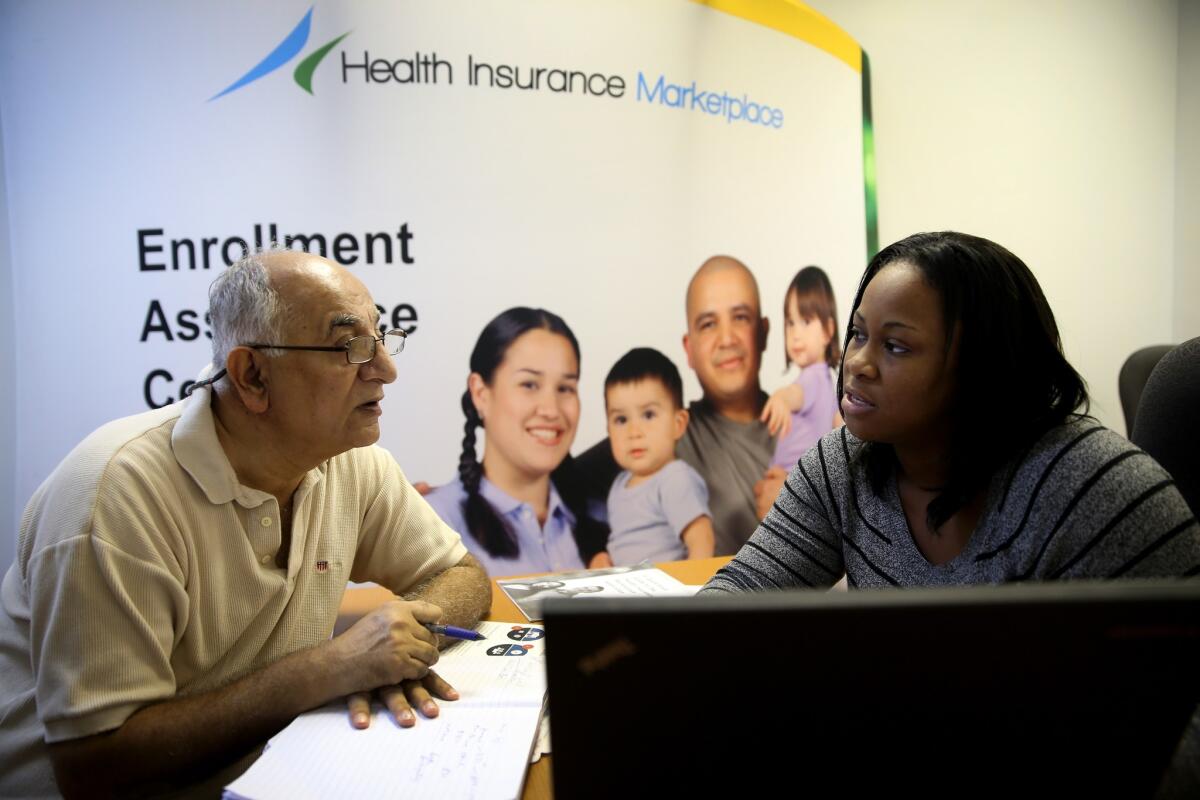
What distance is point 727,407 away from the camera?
2855 millimetres

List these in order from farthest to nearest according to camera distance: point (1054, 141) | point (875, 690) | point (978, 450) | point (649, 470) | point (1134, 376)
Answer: point (1054, 141) < point (649, 470) < point (1134, 376) < point (978, 450) < point (875, 690)

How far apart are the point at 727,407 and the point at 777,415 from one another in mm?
224

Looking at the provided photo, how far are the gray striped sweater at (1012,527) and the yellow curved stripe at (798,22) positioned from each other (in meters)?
2.05

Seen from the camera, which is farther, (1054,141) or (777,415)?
(1054,141)

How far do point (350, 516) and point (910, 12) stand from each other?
3458 millimetres

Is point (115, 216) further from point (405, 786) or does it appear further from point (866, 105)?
point (866, 105)

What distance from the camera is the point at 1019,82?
362 centimetres

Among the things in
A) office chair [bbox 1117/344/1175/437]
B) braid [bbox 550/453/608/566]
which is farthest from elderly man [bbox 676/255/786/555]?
office chair [bbox 1117/344/1175/437]

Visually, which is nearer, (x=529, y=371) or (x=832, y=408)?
(x=529, y=371)

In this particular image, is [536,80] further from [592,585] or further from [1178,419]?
[1178,419]

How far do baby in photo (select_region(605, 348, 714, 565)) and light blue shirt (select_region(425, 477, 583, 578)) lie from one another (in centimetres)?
17

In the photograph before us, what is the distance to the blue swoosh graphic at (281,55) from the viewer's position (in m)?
2.36

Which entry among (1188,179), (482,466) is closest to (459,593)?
(482,466)

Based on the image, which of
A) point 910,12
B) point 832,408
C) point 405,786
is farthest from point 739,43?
point 405,786
